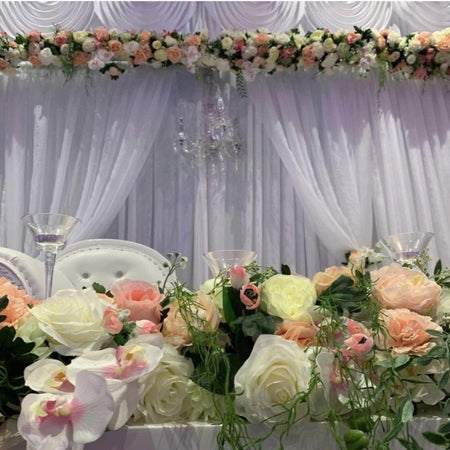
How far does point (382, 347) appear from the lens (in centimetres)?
63

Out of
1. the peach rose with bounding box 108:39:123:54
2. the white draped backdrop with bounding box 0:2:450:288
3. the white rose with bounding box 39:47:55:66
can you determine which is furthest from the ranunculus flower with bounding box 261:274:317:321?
the white rose with bounding box 39:47:55:66

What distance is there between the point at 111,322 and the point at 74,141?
3.02 m

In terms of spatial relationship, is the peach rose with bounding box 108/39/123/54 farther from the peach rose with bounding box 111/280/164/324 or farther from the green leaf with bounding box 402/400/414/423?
the green leaf with bounding box 402/400/414/423

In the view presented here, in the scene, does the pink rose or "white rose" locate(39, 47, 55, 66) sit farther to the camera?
"white rose" locate(39, 47, 55, 66)

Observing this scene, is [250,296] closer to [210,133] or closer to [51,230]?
[51,230]

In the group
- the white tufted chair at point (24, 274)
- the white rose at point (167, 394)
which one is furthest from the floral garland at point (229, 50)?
the white rose at point (167, 394)

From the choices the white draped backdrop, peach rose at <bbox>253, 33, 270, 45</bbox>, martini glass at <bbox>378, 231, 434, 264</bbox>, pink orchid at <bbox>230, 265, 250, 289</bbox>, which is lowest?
pink orchid at <bbox>230, 265, 250, 289</bbox>

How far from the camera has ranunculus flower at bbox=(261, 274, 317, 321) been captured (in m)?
0.66

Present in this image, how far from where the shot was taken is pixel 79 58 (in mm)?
3287

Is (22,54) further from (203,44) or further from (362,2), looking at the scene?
(362,2)

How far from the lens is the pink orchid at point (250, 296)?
2.13 feet

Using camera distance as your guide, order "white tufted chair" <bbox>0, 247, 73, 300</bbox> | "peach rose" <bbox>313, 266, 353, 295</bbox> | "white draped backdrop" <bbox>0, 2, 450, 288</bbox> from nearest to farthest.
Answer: "peach rose" <bbox>313, 266, 353, 295</bbox> < "white tufted chair" <bbox>0, 247, 73, 300</bbox> < "white draped backdrop" <bbox>0, 2, 450, 288</bbox>

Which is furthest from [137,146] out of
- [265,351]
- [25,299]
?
[265,351]

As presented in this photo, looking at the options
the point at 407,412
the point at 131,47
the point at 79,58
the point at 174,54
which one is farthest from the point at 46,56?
the point at 407,412
